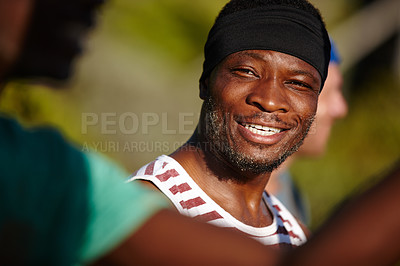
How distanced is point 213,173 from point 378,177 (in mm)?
1760

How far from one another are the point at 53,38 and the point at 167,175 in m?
1.62

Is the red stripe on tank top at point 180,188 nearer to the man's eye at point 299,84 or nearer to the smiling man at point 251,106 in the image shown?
the smiling man at point 251,106

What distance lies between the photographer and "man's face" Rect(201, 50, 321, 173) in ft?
9.90

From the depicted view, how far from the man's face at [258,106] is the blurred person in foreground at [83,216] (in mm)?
1686

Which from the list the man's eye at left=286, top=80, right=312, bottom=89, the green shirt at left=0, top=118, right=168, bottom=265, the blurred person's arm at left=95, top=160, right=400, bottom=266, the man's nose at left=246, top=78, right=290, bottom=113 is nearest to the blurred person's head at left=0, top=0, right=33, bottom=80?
the green shirt at left=0, top=118, right=168, bottom=265

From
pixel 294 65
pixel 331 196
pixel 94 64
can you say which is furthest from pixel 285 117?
pixel 331 196

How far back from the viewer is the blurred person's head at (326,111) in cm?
559

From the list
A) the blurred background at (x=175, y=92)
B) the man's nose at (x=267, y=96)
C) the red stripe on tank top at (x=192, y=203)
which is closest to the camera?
the red stripe on tank top at (x=192, y=203)

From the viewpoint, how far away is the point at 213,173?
3.11m

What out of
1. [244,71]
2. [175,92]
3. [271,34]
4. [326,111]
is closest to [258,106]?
[244,71]

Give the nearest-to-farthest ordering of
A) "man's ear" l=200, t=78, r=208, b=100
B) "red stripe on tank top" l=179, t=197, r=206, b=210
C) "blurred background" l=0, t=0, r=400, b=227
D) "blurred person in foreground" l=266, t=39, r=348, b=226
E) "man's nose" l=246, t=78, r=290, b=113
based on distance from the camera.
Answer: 1. "red stripe on tank top" l=179, t=197, r=206, b=210
2. "man's nose" l=246, t=78, r=290, b=113
3. "man's ear" l=200, t=78, r=208, b=100
4. "blurred person in foreground" l=266, t=39, r=348, b=226
5. "blurred background" l=0, t=0, r=400, b=227

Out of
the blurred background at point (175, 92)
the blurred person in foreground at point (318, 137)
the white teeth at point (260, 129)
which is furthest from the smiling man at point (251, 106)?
the blurred background at point (175, 92)

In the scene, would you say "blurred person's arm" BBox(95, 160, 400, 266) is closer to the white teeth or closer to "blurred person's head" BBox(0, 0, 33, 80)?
"blurred person's head" BBox(0, 0, 33, 80)

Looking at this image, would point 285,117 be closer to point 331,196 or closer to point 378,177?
point 378,177
